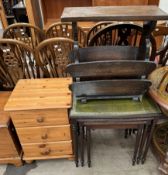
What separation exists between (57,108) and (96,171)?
2.10 ft

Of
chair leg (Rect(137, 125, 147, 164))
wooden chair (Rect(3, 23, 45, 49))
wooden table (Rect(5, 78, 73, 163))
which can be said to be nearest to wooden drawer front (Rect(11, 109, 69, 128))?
wooden table (Rect(5, 78, 73, 163))

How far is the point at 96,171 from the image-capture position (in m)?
1.40

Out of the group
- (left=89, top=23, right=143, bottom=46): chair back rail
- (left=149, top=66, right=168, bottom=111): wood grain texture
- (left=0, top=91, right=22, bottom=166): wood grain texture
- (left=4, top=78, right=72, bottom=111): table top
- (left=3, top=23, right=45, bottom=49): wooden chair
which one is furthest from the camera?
(left=3, top=23, right=45, bottom=49): wooden chair

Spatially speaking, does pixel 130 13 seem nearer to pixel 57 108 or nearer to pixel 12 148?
pixel 57 108

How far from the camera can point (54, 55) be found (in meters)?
1.40

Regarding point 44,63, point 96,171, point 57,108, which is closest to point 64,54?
point 44,63

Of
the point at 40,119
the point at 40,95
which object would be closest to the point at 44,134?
the point at 40,119

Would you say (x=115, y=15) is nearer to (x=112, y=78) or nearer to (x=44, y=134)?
(x=112, y=78)

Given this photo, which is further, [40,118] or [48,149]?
[48,149]

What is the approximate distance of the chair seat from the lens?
43.0 inches

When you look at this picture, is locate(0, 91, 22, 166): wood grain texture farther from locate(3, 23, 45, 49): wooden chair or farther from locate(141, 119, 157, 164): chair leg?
locate(141, 119, 157, 164): chair leg

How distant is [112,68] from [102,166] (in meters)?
0.87

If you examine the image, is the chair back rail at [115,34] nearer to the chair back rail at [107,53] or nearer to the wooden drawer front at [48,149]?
the chair back rail at [107,53]

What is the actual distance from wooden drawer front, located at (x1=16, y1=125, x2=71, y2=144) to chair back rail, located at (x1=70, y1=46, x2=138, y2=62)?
20.0 inches
